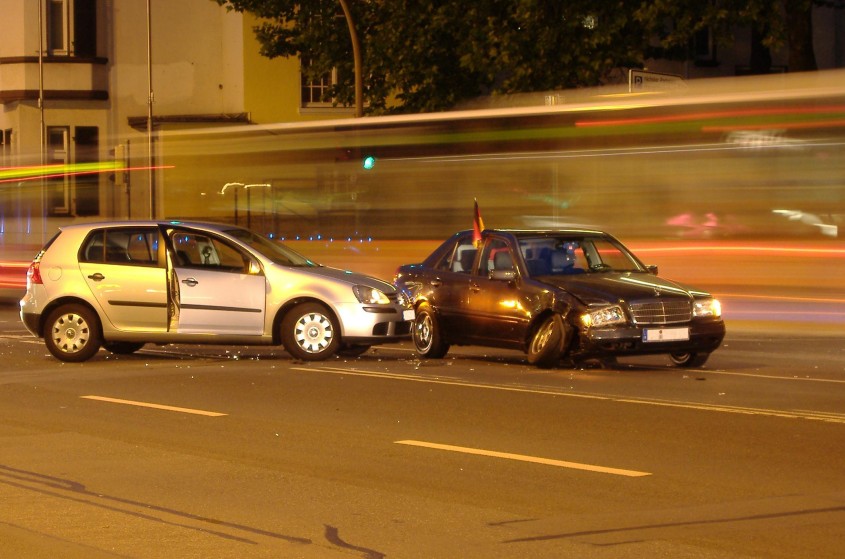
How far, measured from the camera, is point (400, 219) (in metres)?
22.7

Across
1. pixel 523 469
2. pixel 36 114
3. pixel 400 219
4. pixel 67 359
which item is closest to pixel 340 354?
pixel 67 359

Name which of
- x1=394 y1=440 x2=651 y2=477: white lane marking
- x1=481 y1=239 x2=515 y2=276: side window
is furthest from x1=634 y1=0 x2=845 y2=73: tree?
x1=394 y1=440 x2=651 y2=477: white lane marking

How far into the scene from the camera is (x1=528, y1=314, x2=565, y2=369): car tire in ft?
48.6

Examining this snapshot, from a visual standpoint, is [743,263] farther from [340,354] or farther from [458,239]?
[340,354]

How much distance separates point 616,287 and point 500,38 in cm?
1866

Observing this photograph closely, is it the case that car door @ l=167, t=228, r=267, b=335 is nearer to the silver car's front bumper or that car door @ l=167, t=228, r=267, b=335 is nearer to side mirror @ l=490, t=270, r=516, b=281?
the silver car's front bumper

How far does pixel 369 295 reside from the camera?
15.9m

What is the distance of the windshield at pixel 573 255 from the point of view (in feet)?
51.5

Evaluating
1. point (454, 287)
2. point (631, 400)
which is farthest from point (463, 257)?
point (631, 400)

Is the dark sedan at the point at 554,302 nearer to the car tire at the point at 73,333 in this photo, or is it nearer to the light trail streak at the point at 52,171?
the car tire at the point at 73,333

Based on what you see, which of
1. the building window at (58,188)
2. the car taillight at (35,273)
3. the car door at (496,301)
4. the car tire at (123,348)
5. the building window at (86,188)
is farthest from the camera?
the building window at (58,188)

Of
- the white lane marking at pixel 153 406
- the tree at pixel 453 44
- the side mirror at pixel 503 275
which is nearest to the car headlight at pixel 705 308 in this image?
the side mirror at pixel 503 275

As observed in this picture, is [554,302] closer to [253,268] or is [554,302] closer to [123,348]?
[253,268]

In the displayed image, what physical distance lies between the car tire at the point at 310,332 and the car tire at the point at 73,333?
213 centimetres
